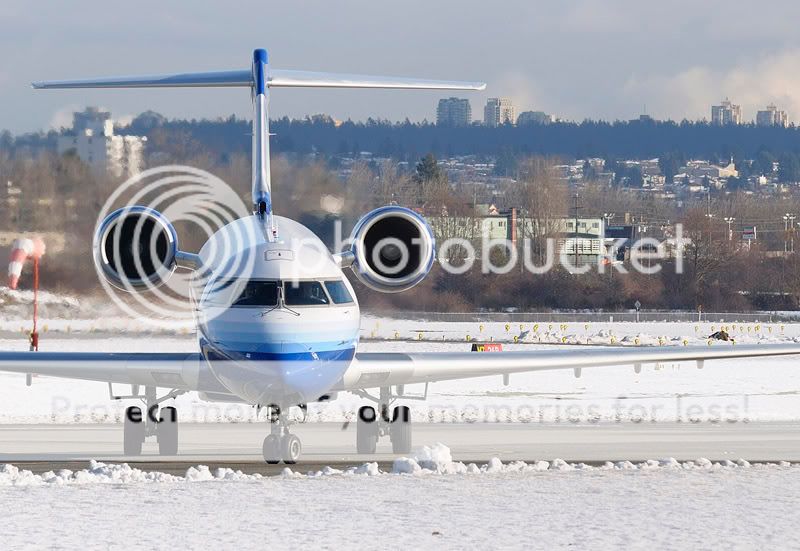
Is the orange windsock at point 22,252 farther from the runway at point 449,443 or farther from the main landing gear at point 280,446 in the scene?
the main landing gear at point 280,446

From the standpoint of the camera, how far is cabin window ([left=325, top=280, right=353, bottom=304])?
59.0 feet

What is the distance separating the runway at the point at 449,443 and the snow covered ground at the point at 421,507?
1.38 meters

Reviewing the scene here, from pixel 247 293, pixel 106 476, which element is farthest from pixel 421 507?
pixel 106 476

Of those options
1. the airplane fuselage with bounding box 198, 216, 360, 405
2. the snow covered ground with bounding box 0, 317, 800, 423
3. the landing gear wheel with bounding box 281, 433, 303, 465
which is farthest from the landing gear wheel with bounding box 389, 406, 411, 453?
the snow covered ground with bounding box 0, 317, 800, 423

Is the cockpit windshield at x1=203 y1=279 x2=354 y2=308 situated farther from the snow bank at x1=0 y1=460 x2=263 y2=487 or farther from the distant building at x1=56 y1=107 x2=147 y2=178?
the distant building at x1=56 y1=107 x2=147 y2=178

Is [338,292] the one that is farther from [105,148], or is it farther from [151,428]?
[105,148]

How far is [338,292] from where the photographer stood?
18.1m

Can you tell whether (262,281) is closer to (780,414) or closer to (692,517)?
(692,517)

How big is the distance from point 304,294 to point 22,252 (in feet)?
60.7

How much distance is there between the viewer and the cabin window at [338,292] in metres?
18.0

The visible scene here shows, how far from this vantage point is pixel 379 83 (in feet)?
70.1

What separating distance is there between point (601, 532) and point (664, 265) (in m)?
76.2

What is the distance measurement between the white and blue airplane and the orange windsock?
13.7 meters

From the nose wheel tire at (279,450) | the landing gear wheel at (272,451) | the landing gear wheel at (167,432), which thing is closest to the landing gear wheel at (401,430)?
the nose wheel tire at (279,450)
